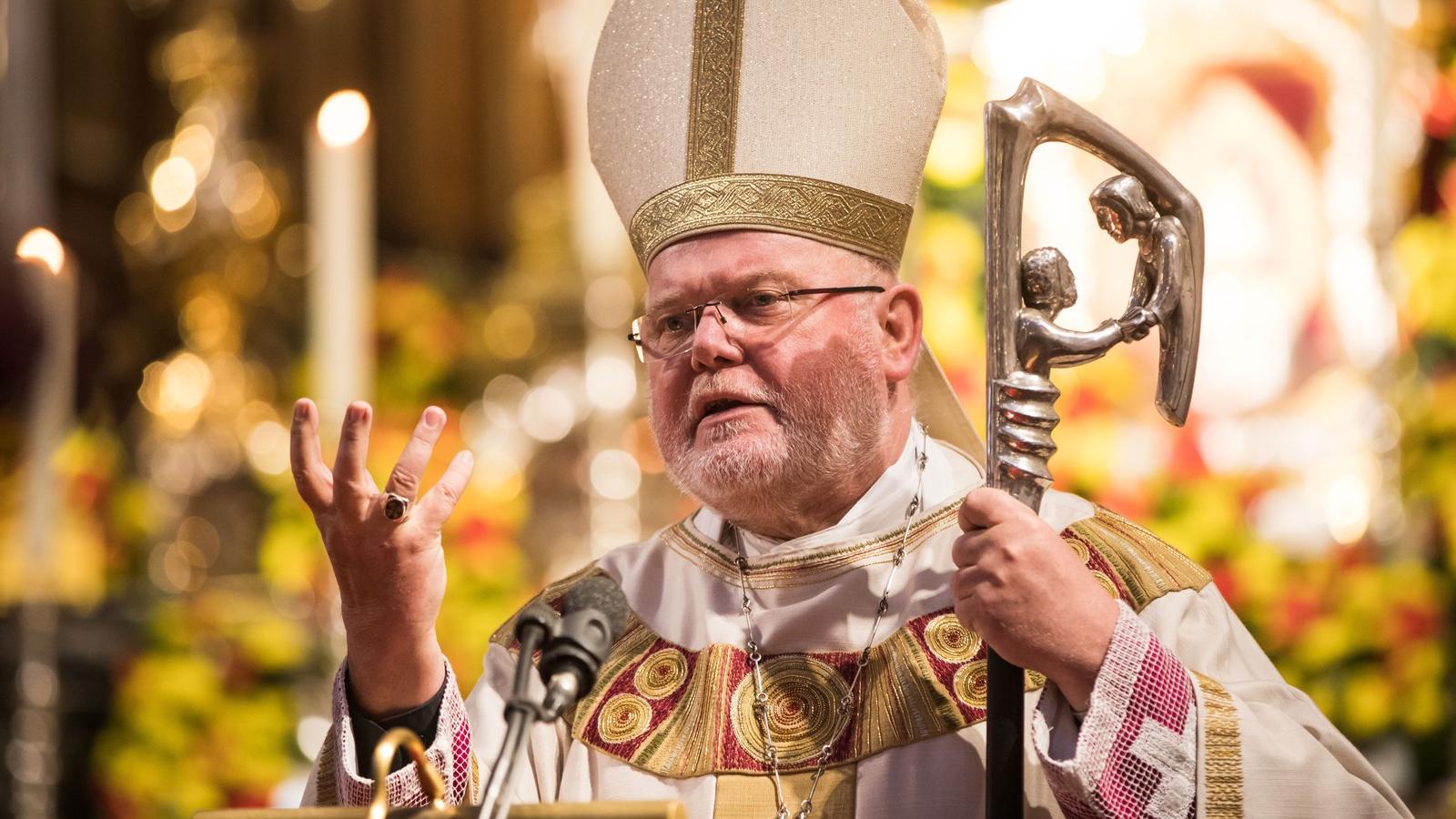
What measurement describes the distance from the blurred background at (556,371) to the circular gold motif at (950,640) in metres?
1.41

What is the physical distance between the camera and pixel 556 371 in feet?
18.5

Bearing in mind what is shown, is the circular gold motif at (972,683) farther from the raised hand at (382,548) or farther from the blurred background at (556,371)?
the blurred background at (556,371)

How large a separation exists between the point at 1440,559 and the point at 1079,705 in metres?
2.14

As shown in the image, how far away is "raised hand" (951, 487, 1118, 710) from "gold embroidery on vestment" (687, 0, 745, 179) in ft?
3.16

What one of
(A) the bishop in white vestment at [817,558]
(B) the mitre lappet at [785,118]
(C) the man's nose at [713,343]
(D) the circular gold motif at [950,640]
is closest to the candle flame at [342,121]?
(A) the bishop in white vestment at [817,558]

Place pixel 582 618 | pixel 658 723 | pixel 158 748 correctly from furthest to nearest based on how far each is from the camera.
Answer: pixel 158 748
pixel 658 723
pixel 582 618

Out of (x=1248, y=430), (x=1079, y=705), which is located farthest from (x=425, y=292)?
(x=1079, y=705)

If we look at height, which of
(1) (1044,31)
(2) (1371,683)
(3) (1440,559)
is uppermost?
(1) (1044,31)

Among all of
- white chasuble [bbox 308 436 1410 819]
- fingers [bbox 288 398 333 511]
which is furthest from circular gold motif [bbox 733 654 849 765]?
fingers [bbox 288 398 333 511]

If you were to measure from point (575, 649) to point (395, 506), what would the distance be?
55 centimetres

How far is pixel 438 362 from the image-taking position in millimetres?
5582

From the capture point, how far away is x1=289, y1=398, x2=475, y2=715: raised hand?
238 cm

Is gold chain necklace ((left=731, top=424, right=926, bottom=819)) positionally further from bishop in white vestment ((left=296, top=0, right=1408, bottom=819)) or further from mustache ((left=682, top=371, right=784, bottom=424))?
mustache ((left=682, top=371, right=784, bottom=424))

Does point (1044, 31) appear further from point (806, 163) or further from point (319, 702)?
point (319, 702)
